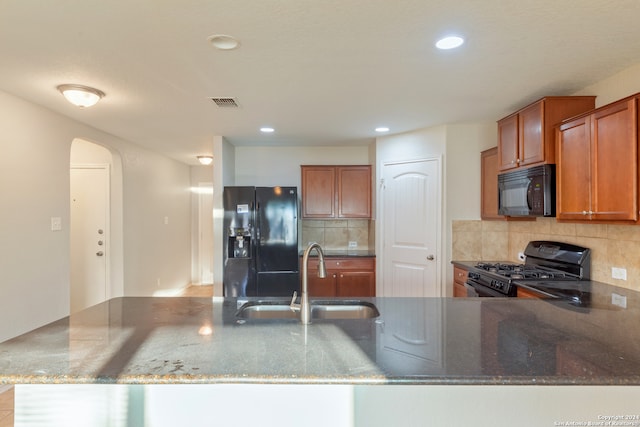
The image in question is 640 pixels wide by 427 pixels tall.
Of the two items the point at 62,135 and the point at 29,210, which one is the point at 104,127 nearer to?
the point at 62,135

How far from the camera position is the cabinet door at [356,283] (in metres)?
4.58

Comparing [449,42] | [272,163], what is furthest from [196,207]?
[449,42]

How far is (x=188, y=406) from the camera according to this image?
1233mm

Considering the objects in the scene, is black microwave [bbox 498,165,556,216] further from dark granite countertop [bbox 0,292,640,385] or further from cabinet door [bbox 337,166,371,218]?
cabinet door [bbox 337,166,371,218]

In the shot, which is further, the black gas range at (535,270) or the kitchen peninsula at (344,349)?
the black gas range at (535,270)

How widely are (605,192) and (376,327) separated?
1.81 metres

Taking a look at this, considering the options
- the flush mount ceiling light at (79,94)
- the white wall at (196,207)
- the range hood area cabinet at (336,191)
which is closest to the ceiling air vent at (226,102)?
the flush mount ceiling light at (79,94)

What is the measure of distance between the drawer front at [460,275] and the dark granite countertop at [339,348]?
5.51ft

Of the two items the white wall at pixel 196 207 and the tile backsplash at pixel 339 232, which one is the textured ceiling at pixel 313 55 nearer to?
the tile backsplash at pixel 339 232

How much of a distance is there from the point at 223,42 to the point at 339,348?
1727 millimetres

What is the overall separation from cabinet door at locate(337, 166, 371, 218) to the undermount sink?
300cm

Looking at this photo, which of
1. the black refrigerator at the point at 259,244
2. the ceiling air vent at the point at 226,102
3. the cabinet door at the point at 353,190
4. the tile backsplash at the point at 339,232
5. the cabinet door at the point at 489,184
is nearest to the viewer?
the ceiling air vent at the point at 226,102

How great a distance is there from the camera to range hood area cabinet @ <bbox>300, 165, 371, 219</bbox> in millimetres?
4938

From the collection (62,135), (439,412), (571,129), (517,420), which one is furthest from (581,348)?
(62,135)
